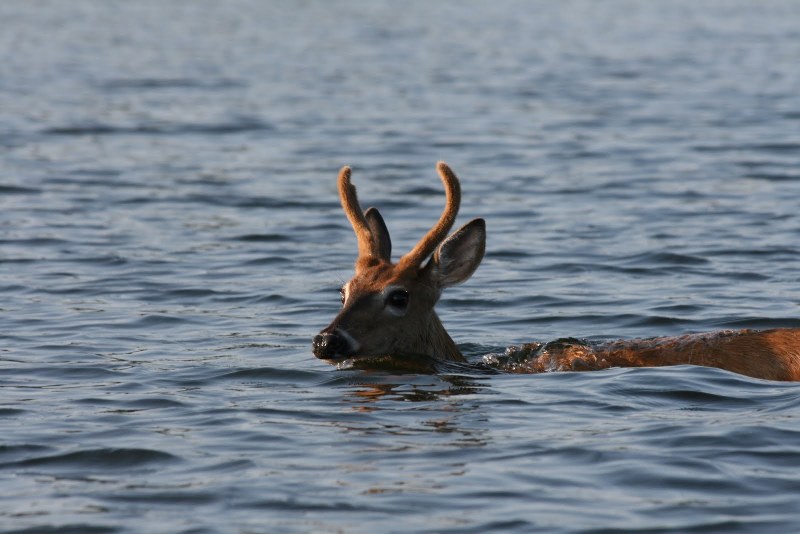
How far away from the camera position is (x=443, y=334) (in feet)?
35.9

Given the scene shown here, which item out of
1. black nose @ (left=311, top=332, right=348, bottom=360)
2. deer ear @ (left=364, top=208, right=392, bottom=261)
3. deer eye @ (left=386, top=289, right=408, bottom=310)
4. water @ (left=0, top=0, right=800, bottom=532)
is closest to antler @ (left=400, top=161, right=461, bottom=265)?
deer eye @ (left=386, top=289, right=408, bottom=310)

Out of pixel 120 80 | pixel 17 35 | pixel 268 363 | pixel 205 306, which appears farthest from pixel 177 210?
pixel 17 35

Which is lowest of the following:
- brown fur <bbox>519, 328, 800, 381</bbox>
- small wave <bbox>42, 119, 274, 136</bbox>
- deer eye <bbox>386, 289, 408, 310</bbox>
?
brown fur <bbox>519, 328, 800, 381</bbox>

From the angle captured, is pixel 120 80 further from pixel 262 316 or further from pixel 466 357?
pixel 466 357

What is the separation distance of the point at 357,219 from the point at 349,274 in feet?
13.3

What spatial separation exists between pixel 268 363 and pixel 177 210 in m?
7.58

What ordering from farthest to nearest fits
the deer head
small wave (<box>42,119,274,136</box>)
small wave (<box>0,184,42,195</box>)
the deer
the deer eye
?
small wave (<box>42,119,274,136</box>), small wave (<box>0,184,42,195</box>), the deer eye, the deer head, the deer

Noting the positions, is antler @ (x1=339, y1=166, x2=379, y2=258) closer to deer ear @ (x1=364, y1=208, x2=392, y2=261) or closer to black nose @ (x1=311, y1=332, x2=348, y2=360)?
deer ear @ (x1=364, y1=208, x2=392, y2=261)

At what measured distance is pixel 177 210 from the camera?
18609mm

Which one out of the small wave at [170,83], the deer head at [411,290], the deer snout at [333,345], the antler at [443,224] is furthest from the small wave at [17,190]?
the small wave at [170,83]

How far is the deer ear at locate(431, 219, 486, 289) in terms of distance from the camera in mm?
10797

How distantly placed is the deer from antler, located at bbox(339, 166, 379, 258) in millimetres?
10

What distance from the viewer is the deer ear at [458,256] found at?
10.8 meters

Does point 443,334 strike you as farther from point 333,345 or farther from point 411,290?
point 333,345
